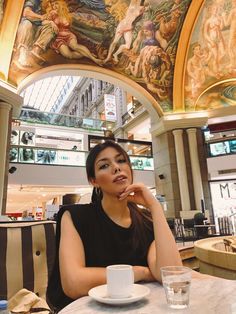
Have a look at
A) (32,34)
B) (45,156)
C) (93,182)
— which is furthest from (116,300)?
(45,156)

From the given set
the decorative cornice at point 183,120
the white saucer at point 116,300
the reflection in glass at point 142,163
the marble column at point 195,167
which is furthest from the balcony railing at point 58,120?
the white saucer at point 116,300

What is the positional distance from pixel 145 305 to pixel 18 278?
1.08 m

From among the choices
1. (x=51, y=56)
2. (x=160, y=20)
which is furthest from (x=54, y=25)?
(x=160, y=20)

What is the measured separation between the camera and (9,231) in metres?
1.72

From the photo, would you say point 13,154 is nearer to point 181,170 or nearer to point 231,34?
point 181,170

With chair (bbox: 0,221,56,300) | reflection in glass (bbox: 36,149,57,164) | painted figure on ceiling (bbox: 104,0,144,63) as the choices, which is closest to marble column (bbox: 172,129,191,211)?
painted figure on ceiling (bbox: 104,0,144,63)

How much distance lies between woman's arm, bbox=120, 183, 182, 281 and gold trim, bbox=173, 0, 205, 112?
31.8 feet

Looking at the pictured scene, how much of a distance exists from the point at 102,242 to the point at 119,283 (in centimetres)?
41

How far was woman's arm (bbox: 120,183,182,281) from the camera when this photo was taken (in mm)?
1190

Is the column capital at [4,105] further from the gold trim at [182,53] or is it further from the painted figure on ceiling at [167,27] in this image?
the gold trim at [182,53]

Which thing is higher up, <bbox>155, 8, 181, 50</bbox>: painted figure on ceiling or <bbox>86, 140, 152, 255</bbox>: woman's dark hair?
<bbox>155, 8, 181, 50</bbox>: painted figure on ceiling

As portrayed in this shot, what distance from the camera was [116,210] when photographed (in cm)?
143

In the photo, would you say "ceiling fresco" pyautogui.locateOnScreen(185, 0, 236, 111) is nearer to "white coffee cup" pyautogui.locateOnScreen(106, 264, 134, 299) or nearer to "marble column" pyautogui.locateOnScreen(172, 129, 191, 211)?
"marble column" pyautogui.locateOnScreen(172, 129, 191, 211)

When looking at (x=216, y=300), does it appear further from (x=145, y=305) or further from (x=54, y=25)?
(x=54, y=25)
